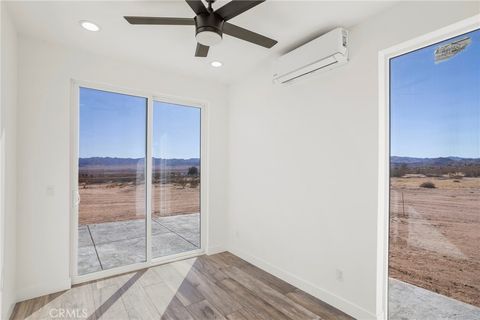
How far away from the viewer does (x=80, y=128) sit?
3.10 m

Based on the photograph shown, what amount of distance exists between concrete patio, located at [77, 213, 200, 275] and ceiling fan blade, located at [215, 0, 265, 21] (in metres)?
2.82

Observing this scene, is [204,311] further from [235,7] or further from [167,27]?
[167,27]

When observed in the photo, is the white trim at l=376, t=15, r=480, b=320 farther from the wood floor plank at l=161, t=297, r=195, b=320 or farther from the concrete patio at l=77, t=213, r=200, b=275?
the concrete patio at l=77, t=213, r=200, b=275

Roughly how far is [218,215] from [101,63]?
2.65 metres

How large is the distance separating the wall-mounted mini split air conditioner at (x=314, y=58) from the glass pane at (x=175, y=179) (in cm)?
164

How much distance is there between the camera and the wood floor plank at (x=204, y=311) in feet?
7.76

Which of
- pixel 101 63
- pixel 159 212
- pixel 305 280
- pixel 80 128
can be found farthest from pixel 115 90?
pixel 305 280

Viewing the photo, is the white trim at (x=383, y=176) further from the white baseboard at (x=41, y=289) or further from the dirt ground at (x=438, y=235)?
the white baseboard at (x=41, y=289)

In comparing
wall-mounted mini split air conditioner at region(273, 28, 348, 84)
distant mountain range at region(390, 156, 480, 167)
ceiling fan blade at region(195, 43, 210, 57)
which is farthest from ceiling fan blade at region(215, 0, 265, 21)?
distant mountain range at region(390, 156, 480, 167)

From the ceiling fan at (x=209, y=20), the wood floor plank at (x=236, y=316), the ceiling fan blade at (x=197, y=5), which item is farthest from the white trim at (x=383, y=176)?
the ceiling fan blade at (x=197, y=5)

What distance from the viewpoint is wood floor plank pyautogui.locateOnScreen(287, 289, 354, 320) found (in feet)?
7.78

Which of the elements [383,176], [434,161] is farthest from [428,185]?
[383,176]

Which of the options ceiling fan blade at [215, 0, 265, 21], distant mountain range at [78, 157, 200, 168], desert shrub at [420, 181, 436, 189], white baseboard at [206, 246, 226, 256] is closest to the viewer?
ceiling fan blade at [215, 0, 265, 21]

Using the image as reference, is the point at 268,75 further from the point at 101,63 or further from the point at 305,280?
the point at 305,280
